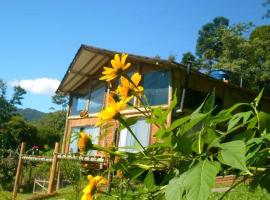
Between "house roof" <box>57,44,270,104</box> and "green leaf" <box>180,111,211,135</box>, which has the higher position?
"house roof" <box>57,44,270,104</box>

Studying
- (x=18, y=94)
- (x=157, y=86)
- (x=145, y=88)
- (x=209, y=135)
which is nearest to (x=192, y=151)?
(x=209, y=135)

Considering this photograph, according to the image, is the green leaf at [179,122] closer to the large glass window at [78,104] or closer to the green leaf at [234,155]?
the green leaf at [234,155]

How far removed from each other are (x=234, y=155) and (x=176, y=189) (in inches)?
4.5

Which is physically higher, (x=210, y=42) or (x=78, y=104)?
(x=210, y=42)

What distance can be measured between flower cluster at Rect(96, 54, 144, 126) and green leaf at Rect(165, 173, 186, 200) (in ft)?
0.77

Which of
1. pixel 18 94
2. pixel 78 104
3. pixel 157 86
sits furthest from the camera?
pixel 18 94

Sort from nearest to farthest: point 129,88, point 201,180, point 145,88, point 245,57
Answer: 1. point 201,180
2. point 129,88
3. point 145,88
4. point 245,57

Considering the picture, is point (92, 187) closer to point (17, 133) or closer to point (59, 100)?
point (17, 133)

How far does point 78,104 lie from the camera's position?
20.2 meters

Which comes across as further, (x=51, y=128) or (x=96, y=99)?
(x=51, y=128)

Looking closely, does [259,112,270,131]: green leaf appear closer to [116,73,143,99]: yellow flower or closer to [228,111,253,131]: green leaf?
[228,111,253,131]: green leaf

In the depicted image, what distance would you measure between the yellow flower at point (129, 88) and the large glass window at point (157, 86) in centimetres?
1315

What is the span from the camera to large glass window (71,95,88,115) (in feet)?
64.4

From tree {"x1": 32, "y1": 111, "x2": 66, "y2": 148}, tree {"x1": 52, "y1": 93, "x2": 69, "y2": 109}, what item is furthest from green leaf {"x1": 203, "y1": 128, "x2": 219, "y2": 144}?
tree {"x1": 52, "y1": 93, "x2": 69, "y2": 109}
